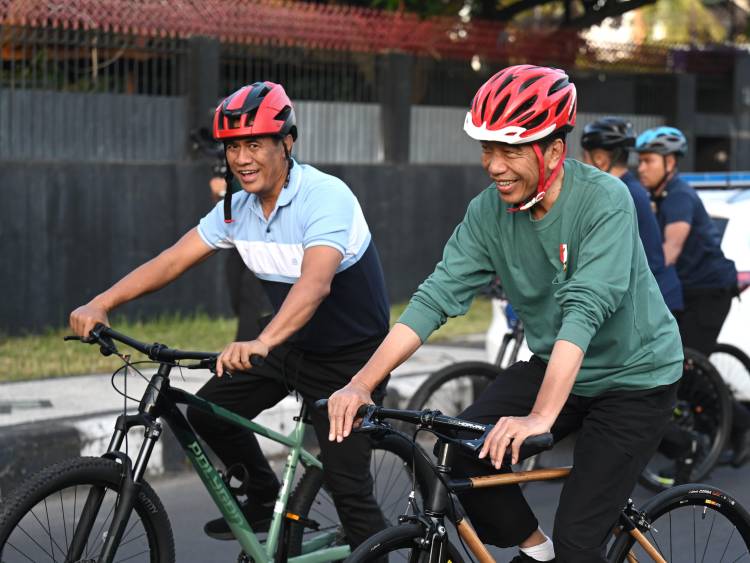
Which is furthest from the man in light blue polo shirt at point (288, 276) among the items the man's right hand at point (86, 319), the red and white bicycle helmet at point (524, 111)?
the red and white bicycle helmet at point (524, 111)

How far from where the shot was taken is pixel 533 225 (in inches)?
148

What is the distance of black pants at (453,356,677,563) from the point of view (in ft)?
12.0

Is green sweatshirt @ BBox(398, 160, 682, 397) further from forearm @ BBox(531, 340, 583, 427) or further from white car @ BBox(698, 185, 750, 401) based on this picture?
white car @ BBox(698, 185, 750, 401)

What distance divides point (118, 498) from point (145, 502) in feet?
0.43

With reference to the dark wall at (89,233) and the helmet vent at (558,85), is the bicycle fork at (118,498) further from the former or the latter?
the dark wall at (89,233)

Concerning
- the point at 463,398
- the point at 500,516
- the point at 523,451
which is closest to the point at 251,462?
the point at 500,516

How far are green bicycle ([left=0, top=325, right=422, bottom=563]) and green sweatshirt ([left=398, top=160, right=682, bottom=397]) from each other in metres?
0.47

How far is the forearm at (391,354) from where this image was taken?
3.59 meters

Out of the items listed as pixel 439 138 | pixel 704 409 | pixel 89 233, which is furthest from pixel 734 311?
pixel 439 138

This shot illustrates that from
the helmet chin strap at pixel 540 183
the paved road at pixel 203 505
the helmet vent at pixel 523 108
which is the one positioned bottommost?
the paved road at pixel 203 505

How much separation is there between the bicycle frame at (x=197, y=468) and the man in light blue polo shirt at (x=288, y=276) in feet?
0.56

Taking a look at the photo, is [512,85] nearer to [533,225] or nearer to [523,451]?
[533,225]

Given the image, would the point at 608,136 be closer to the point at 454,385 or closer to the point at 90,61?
the point at 454,385

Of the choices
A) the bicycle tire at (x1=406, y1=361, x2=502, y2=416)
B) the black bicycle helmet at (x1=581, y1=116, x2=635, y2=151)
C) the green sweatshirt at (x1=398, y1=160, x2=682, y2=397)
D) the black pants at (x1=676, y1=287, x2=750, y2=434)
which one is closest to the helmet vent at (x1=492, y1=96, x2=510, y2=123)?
the green sweatshirt at (x1=398, y1=160, x2=682, y2=397)
